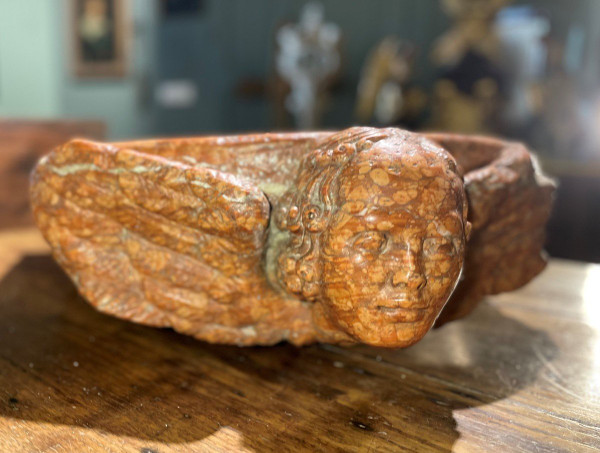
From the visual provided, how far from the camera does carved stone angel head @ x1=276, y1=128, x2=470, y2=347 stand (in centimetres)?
104

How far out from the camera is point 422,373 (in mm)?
1306

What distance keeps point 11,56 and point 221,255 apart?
10.9ft

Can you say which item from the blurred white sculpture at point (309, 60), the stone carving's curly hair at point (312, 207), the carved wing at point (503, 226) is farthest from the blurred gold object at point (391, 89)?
the stone carving's curly hair at point (312, 207)

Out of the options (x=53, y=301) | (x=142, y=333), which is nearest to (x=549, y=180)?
(x=142, y=333)

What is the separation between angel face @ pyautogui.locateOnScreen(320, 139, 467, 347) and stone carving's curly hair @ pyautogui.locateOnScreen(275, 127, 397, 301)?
0.02m

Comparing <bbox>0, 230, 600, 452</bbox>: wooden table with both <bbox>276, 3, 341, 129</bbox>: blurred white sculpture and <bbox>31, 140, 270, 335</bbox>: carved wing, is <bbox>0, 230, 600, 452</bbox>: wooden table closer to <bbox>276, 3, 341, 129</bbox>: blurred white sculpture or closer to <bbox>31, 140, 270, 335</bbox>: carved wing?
<bbox>31, 140, 270, 335</bbox>: carved wing

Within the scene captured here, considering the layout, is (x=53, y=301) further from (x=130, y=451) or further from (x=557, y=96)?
(x=557, y=96)

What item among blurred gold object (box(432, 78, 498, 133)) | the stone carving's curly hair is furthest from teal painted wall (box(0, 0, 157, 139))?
the stone carving's curly hair

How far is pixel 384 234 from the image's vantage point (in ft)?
3.44

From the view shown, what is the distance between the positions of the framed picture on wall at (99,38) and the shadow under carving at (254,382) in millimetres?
3539

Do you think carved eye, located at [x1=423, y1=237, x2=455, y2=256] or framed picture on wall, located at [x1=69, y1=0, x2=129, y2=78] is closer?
carved eye, located at [x1=423, y1=237, x2=455, y2=256]

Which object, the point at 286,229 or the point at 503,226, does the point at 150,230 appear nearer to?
the point at 286,229

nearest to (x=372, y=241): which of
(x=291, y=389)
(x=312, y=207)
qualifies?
(x=312, y=207)

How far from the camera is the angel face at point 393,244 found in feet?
3.41
